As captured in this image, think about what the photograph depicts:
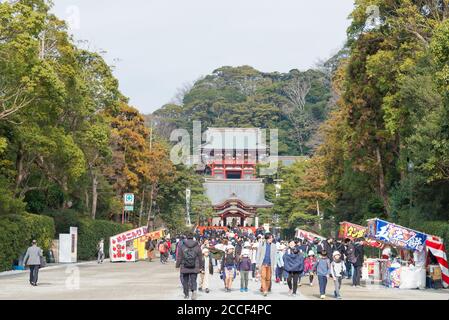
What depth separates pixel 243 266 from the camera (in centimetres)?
2116

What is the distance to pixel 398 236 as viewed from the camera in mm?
24750

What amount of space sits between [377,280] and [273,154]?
274 ft

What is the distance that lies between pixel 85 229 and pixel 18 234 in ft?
44.9

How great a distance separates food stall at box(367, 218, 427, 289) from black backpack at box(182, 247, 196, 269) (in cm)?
893

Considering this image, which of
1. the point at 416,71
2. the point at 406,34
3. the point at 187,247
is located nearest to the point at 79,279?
the point at 187,247

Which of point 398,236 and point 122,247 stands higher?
point 398,236

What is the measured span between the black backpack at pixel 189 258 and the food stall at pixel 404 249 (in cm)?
893

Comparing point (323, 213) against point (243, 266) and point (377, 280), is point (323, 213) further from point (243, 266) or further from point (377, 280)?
point (243, 266)

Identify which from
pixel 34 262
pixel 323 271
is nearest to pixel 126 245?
pixel 34 262

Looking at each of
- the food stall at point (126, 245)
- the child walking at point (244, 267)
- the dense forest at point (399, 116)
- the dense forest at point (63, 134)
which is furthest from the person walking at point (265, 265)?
the food stall at point (126, 245)

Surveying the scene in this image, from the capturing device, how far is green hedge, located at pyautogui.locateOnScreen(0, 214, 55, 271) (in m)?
31.1

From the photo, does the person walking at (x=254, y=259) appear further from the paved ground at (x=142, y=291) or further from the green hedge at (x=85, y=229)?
the green hedge at (x=85, y=229)

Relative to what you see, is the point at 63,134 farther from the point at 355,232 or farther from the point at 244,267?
the point at 244,267

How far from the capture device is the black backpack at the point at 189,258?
18.2m
